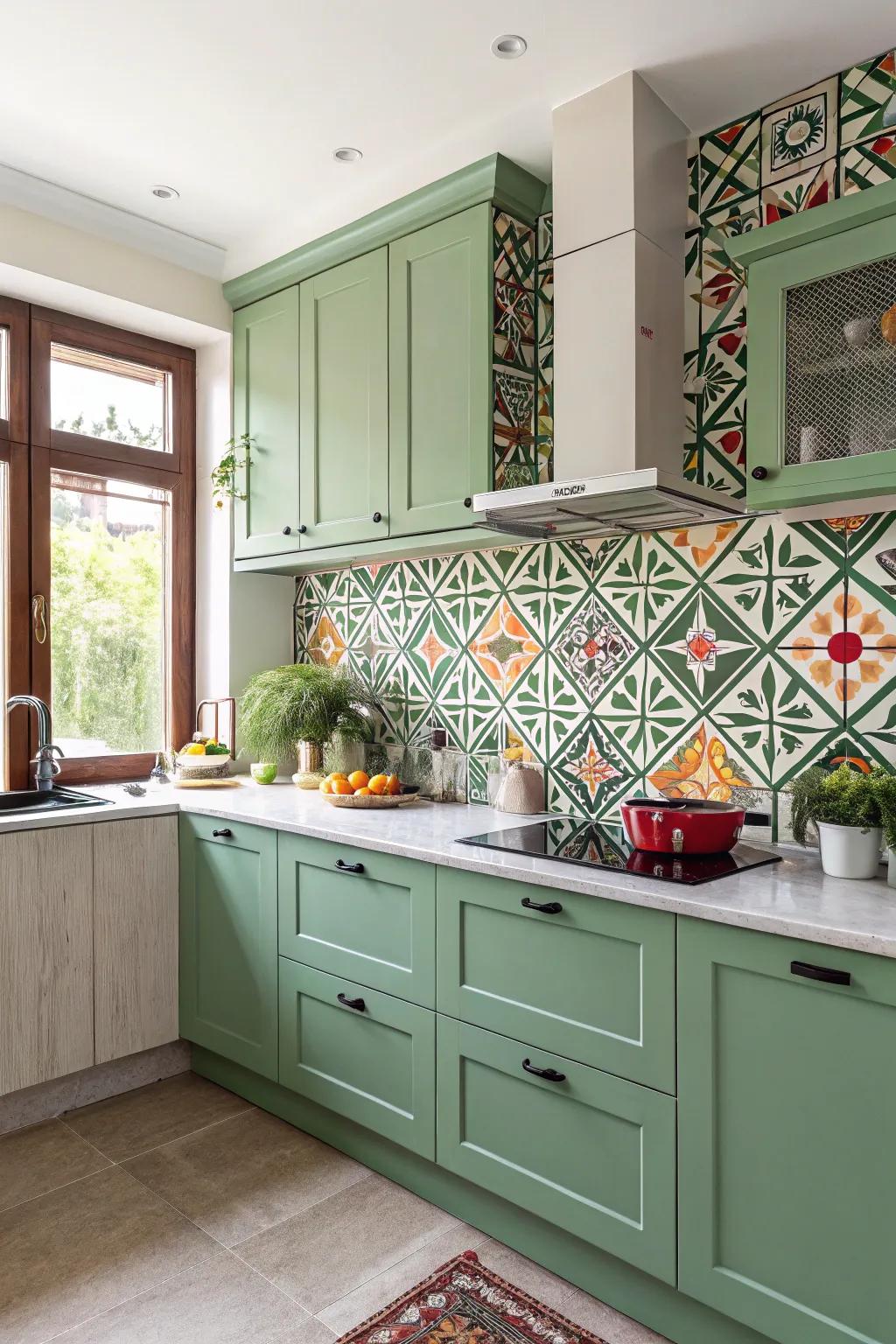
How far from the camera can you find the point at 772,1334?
156 cm

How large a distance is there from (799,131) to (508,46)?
724 mm

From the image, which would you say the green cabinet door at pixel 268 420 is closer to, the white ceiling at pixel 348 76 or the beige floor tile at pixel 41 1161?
the white ceiling at pixel 348 76

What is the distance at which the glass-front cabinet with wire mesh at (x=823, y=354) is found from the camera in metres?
1.81

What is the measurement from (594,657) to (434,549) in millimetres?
652

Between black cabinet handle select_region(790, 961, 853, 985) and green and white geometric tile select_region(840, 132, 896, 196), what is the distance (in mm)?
1669

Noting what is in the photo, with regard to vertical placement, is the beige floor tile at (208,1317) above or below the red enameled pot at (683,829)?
below

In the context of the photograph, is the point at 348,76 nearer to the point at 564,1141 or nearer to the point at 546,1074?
the point at 546,1074

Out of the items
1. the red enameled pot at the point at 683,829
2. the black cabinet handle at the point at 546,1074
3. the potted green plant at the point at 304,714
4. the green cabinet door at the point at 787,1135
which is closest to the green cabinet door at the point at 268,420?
the potted green plant at the point at 304,714

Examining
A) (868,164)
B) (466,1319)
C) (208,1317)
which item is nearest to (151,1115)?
(208,1317)

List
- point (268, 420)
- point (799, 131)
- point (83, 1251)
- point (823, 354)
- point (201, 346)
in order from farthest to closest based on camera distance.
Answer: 1. point (201, 346)
2. point (268, 420)
3. point (799, 131)
4. point (83, 1251)
5. point (823, 354)

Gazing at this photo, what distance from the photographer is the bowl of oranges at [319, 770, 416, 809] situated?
2.71 m

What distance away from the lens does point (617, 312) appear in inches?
86.7

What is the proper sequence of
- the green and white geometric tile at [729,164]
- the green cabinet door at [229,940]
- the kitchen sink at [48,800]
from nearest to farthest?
the green and white geometric tile at [729,164], the green cabinet door at [229,940], the kitchen sink at [48,800]

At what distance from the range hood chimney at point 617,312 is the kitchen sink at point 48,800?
5.06 feet
